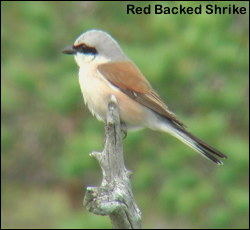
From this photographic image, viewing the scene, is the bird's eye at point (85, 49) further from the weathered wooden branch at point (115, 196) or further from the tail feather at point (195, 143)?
the weathered wooden branch at point (115, 196)

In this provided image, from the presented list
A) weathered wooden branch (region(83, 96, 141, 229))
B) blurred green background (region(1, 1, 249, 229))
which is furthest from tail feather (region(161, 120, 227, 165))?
blurred green background (region(1, 1, 249, 229))

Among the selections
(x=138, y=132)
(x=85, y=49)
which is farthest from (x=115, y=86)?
(x=138, y=132)

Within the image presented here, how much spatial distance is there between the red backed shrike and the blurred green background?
319 cm

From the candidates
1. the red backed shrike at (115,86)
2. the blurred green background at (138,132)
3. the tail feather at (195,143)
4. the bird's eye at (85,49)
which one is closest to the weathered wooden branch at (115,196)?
the tail feather at (195,143)

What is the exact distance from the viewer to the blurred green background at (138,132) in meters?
9.40

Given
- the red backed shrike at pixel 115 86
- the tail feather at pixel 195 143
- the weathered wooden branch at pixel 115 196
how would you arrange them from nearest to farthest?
the weathered wooden branch at pixel 115 196 → the tail feather at pixel 195 143 → the red backed shrike at pixel 115 86

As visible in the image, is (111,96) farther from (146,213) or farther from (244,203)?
(146,213)

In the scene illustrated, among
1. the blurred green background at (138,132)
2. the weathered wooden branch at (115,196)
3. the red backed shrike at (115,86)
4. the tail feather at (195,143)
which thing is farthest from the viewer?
the blurred green background at (138,132)

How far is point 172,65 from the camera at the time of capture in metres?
9.45

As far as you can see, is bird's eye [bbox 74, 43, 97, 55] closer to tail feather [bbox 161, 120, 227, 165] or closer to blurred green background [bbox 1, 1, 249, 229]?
tail feather [bbox 161, 120, 227, 165]

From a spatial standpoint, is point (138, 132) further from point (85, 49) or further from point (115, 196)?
point (115, 196)

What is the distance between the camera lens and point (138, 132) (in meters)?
9.42

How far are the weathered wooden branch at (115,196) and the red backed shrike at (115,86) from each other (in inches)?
29.2

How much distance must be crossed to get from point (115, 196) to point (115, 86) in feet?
4.21
